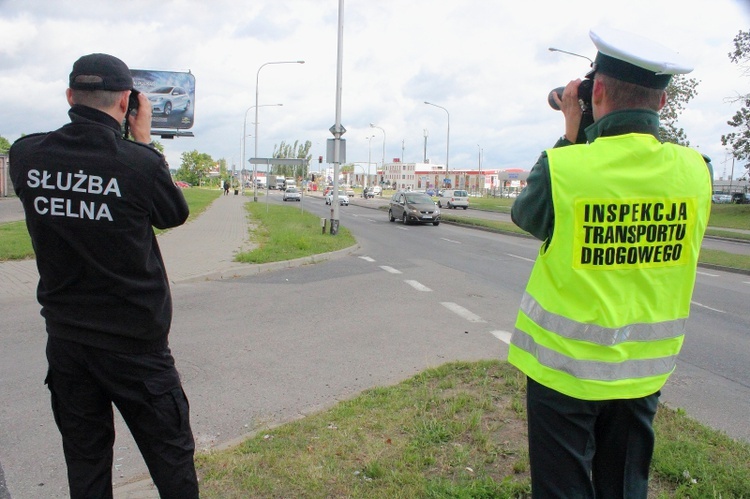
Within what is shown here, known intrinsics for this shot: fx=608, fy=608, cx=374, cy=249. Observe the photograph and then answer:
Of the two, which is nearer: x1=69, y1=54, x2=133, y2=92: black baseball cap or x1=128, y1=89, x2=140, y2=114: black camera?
x1=69, y1=54, x2=133, y2=92: black baseball cap

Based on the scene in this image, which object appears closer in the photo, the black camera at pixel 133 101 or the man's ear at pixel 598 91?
the man's ear at pixel 598 91

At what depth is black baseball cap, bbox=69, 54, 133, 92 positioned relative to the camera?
2271 mm

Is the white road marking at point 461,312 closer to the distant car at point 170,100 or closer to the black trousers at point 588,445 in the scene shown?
the black trousers at point 588,445

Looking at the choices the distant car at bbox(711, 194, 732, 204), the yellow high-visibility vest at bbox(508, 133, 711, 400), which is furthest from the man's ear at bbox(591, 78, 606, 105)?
the distant car at bbox(711, 194, 732, 204)

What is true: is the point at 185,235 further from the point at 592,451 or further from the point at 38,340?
the point at 592,451

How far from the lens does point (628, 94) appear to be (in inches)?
77.0

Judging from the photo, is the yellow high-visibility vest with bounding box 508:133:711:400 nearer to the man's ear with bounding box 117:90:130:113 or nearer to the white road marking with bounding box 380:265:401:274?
the man's ear with bounding box 117:90:130:113

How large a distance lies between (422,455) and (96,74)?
2.54 m

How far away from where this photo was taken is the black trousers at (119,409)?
88.7 inches

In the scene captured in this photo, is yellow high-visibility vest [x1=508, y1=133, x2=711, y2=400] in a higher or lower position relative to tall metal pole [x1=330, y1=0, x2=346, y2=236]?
lower

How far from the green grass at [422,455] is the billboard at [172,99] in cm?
3430

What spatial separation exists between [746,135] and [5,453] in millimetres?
47180

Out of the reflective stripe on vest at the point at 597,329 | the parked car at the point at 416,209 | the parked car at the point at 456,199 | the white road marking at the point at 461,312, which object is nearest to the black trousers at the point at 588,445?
the reflective stripe on vest at the point at 597,329

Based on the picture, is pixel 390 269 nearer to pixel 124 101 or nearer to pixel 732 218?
pixel 124 101
